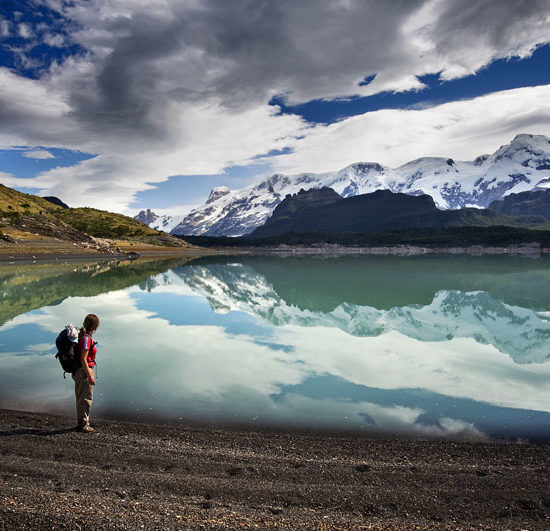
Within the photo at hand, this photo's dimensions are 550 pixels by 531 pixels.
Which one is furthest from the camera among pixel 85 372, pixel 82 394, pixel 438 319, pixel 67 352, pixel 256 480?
pixel 438 319

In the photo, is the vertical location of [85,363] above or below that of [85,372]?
above

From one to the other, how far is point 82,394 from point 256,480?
593 centimetres

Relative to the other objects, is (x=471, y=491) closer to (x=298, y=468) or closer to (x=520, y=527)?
(x=520, y=527)

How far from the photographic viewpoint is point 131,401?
15.7 m

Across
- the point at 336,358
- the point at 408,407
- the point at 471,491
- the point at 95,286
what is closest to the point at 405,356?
the point at 336,358

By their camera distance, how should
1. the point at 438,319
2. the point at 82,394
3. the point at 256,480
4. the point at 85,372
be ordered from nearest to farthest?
the point at 256,480 → the point at 85,372 → the point at 82,394 → the point at 438,319

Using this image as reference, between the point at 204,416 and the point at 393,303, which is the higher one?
the point at 393,303

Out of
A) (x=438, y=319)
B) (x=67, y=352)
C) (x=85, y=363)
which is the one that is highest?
(x=438, y=319)

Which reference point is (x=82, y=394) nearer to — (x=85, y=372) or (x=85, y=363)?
(x=85, y=372)

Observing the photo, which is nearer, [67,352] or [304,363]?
[67,352]

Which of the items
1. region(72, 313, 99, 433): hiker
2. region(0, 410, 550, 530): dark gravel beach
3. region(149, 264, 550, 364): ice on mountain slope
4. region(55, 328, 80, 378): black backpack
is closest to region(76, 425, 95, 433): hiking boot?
region(72, 313, 99, 433): hiker

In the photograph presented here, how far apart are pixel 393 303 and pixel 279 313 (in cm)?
1396

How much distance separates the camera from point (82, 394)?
12312 mm

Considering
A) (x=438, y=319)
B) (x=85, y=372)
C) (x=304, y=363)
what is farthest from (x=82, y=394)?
(x=438, y=319)
